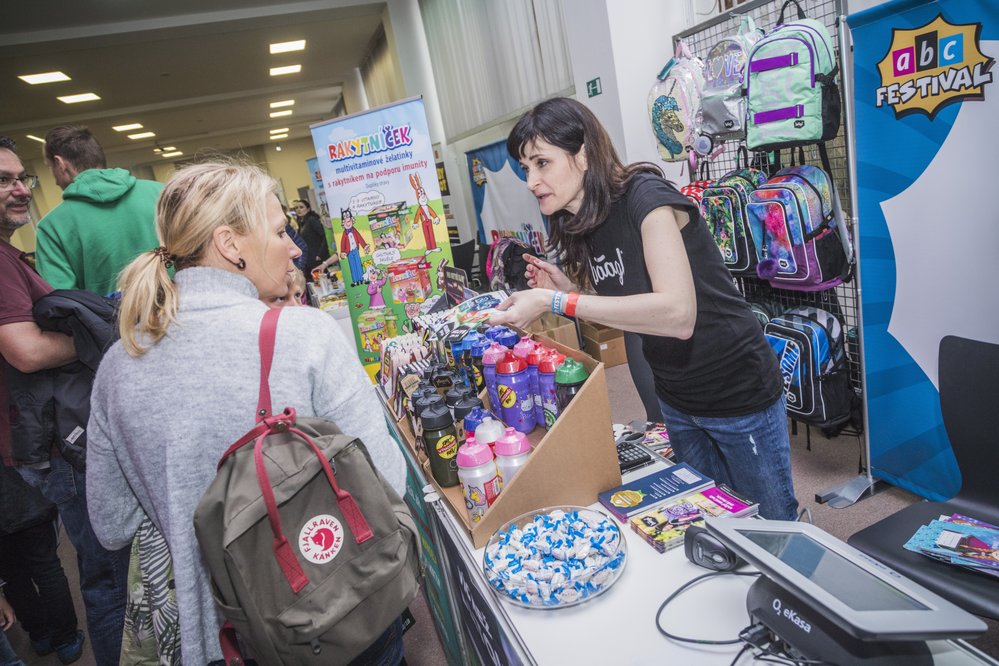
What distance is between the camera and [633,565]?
106 centimetres

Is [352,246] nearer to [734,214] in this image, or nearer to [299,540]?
[734,214]

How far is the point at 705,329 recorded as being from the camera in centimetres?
141

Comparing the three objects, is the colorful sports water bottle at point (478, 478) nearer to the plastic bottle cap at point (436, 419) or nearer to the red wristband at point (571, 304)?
the plastic bottle cap at point (436, 419)

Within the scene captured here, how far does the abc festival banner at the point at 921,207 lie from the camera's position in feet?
5.93

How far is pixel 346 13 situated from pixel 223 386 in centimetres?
788

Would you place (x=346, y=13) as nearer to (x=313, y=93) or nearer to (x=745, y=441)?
(x=313, y=93)

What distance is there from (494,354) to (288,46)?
342 inches

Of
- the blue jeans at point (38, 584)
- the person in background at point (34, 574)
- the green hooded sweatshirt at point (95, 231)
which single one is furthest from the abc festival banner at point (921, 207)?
the blue jeans at point (38, 584)

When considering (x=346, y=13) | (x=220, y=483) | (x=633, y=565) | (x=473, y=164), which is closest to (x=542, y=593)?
(x=633, y=565)

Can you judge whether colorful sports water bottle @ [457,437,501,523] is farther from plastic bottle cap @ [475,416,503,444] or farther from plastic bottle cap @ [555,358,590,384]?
plastic bottle cap @ [555,358,590,384]

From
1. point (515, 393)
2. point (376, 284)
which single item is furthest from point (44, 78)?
point (515, 393)

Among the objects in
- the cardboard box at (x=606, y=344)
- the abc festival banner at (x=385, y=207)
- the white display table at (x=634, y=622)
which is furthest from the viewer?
the cardboard box at (x=606, y=344)

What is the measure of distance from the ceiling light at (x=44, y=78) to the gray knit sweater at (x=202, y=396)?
9098 mm

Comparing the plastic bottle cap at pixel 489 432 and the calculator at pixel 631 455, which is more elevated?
the plastic bottle cap at pixel 489 432
